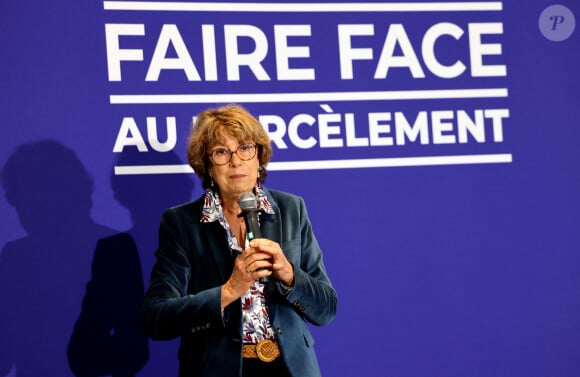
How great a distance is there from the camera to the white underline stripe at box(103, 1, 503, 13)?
12.7ft

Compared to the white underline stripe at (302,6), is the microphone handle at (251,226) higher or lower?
lower

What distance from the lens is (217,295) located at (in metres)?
2.72

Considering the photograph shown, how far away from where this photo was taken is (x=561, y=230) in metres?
4.35

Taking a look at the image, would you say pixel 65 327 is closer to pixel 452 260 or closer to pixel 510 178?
pixel 452 260

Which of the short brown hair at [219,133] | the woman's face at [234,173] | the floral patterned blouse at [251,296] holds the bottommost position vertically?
the floral patterned blouse at [251,296]

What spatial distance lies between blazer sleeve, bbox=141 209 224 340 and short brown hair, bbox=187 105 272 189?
0.19m

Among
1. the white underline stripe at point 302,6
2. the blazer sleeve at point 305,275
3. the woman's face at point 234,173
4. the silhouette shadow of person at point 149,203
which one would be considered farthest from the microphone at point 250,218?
the white underline stripe at point 302,6

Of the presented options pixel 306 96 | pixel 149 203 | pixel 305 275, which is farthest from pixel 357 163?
pixel 305 275

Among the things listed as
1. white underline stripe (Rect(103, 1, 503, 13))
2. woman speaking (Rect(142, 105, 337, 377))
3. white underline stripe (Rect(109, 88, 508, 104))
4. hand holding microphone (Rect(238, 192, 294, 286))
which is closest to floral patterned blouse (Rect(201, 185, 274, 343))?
woman speaking (Rect(142, 105, 337, 377))

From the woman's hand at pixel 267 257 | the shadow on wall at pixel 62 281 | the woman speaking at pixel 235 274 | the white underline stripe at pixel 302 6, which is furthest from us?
the white underline stripe at pixel 302 6

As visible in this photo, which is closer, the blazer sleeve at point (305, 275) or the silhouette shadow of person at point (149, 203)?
the blazer sleeve at point (305, 275)

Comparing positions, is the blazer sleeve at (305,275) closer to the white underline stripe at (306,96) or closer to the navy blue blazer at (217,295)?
the navy blue blazer at (217,295)

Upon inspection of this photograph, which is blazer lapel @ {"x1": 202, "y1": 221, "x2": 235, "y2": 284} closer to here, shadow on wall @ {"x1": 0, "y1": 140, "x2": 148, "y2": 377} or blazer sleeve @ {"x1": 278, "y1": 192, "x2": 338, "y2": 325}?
blazer sleeve @ {"x1": 278, "y1": 192, "x2": 338, "y2": 325}

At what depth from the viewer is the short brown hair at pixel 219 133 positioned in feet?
9.63
